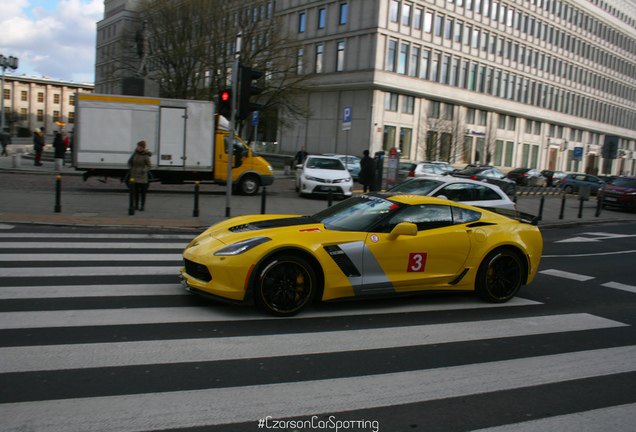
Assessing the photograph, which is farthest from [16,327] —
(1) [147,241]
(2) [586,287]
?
(2) [586,287]

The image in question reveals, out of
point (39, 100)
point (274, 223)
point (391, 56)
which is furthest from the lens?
point (39, 100)

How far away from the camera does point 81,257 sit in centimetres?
788

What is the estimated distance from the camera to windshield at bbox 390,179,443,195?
11703 mm

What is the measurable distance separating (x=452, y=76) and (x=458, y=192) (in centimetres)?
4703

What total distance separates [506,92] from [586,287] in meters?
60.2

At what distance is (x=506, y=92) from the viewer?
62625 mm

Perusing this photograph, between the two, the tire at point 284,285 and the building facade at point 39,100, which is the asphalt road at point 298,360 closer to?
the tire at point 284,285

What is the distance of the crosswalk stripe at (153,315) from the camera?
486 cm

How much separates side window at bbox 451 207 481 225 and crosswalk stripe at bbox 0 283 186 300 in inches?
140

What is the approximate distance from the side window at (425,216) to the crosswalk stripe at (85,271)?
10.6ft

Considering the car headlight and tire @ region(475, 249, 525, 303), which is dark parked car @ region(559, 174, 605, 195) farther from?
the car headlight

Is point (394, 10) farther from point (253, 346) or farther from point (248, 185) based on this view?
point (253, 346)

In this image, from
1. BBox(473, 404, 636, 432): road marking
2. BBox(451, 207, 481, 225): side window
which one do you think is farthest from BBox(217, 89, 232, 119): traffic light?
BBox(473, 404, 636, 432): road marking

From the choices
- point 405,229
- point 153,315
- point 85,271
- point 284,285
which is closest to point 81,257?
point 85,271
